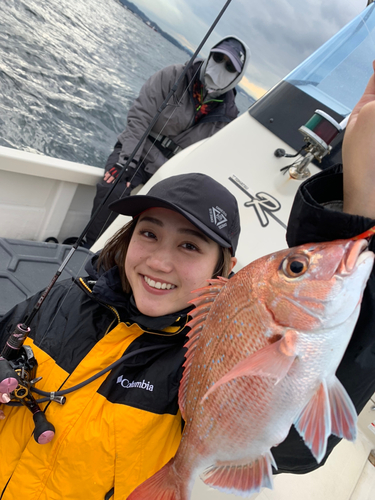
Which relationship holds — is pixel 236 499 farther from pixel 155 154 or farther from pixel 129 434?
pixel 155 154

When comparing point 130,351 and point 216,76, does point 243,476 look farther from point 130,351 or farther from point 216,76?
point 216,76

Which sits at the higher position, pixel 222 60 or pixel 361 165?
pixel 361 165

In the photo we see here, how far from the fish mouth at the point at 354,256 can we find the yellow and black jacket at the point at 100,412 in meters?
0.74

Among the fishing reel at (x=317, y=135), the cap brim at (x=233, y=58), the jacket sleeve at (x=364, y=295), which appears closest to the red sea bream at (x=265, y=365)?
the jacket sleeve at (x=364, y=295)

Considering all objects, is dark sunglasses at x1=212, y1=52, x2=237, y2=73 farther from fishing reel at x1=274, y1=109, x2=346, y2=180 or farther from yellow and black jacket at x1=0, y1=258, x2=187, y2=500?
yellow and black jacket at x1=0, y1=258, x2=187, y2=500

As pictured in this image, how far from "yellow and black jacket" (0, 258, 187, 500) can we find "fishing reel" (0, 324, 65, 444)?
45 millimetres

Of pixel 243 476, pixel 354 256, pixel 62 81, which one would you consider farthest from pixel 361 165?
pixel 62 81

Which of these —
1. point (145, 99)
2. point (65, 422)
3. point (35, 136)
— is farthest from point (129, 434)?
point (35, 136)

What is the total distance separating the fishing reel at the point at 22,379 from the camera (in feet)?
4.10

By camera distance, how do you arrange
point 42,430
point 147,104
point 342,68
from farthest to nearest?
point 147,104, point 342,68, point 42,430

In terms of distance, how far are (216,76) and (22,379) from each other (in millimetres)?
3408

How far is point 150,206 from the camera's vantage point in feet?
4.60

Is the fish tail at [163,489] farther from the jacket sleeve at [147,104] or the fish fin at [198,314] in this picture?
the jacket sleeve at [147,104]

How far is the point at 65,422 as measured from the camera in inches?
51.0
